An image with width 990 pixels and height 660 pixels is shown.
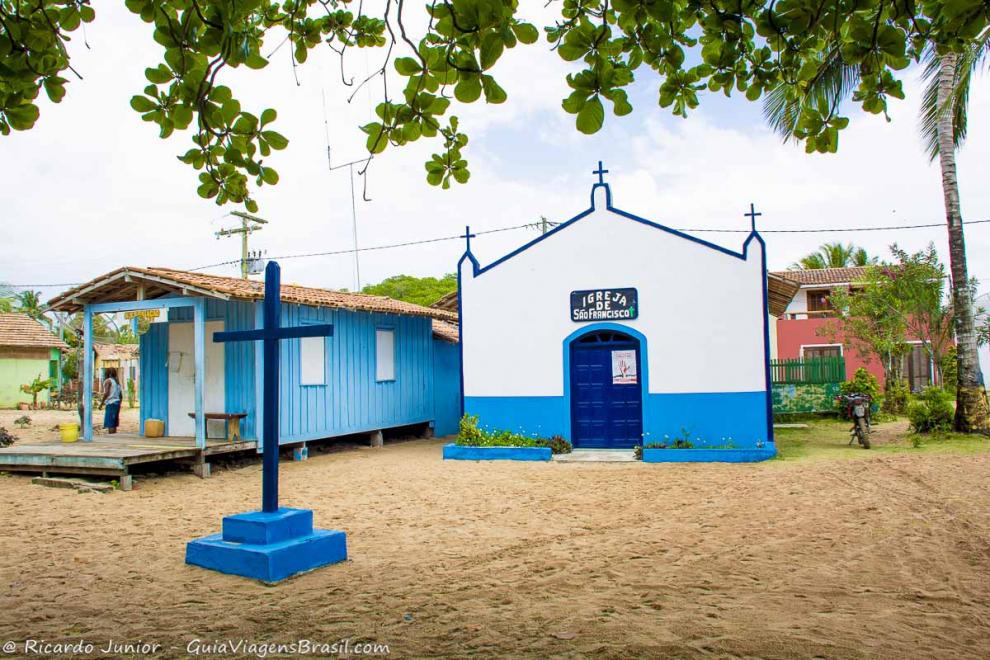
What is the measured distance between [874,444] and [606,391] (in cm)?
513

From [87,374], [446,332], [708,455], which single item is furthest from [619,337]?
[87,374]

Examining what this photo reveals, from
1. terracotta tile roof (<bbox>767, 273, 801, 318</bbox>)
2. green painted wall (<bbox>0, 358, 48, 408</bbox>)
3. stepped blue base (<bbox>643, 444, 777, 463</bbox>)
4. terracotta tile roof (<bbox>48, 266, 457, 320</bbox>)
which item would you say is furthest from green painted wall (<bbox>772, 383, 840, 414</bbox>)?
green painted wall (<bbox>0, 358, 48, 408</bbox>)

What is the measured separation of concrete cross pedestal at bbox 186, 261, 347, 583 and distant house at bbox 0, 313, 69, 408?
2760cm

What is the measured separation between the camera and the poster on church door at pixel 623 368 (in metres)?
13.3

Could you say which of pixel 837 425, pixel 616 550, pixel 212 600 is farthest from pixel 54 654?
pixel 837 425

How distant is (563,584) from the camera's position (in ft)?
17.2

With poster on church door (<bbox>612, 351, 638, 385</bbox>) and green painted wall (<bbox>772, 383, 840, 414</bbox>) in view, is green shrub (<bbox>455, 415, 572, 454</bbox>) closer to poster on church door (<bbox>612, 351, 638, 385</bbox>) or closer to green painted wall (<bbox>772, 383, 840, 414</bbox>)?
poster on church door (<bbox>612, 351, 638, 385</bbox>)

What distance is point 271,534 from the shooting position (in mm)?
5539

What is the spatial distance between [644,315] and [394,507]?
21.0 ft

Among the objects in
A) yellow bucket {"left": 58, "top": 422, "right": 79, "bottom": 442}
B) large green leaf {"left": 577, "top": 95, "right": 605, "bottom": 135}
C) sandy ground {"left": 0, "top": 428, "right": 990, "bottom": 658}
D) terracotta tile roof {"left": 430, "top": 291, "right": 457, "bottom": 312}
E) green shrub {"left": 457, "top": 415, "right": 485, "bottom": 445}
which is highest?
terracotta tile roof {"left": 430, "top": 291, "right": 457, "bottom": 312}

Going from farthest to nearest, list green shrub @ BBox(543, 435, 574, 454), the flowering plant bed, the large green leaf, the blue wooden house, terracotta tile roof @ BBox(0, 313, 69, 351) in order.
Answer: terracotta tile roof @ BBox(0, 313, 69, 351), green shrub @ BBox(543, 435, 574, 454), the flowering plant bed, the blue wooden house, the large green leaf

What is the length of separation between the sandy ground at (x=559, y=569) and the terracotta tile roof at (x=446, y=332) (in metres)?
7.90

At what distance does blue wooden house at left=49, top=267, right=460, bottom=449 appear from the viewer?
38.1ft

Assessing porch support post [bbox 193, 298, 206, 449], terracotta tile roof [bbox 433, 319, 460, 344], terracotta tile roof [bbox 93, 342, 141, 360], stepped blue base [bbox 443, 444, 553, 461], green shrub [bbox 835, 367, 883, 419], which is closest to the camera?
porch support post [bbox 193, 298, 206, 449]
